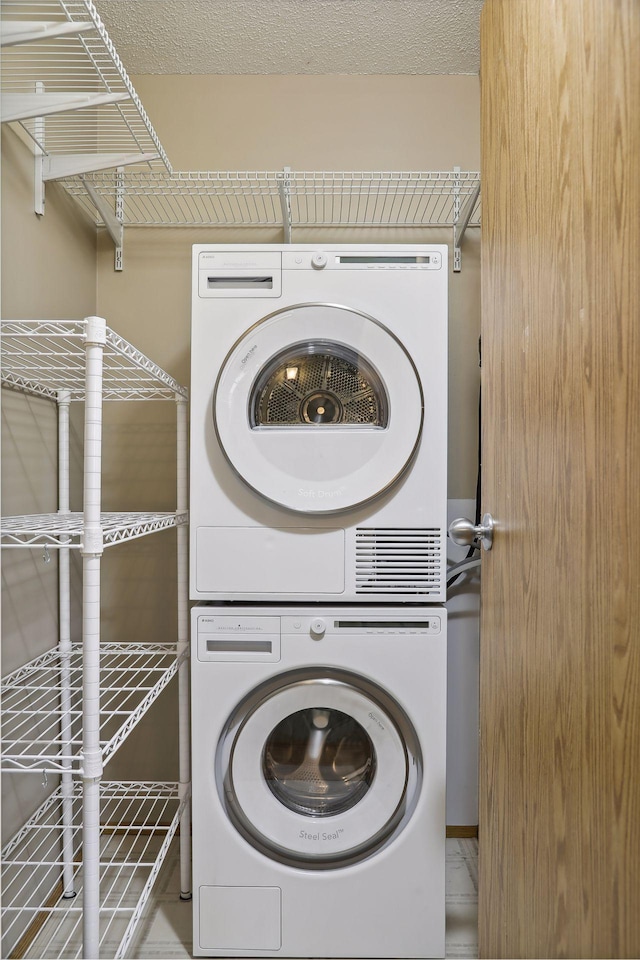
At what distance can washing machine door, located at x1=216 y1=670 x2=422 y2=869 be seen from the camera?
1524 mm

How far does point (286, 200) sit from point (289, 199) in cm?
24

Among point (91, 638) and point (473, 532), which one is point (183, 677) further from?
point (473, 532)

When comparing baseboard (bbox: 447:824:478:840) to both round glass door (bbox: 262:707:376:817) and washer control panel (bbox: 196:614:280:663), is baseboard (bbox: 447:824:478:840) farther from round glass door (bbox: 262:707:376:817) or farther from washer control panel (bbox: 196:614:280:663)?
washer control panel (bbox: 196:614:280:663)

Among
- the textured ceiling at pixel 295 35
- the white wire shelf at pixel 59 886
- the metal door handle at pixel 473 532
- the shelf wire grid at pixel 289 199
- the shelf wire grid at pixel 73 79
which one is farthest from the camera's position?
the shelf wire grid at pixel 289 199

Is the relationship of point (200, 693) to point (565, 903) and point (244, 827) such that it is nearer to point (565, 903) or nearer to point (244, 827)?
point (244, 827)

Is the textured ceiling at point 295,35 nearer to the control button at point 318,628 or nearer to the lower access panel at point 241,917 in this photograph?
the control button at point 318,628

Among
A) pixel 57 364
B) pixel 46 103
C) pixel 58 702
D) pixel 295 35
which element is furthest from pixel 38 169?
pixel 58 702

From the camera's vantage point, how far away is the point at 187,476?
1.87 m

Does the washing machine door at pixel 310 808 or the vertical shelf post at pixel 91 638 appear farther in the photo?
the washing machine door at pixel 310 808

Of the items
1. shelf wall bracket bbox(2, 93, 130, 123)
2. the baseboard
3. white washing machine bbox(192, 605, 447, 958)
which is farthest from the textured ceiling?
the baseboard

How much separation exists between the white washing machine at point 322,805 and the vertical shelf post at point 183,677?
7.9 inches

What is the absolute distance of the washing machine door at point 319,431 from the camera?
1531 mm

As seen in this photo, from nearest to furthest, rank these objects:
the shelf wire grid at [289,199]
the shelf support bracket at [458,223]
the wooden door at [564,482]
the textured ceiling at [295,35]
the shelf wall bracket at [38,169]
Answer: the wooden door at [564,482] < the shelf wall bracket at [38,169] < the textured ceiling at [295,35] < the shelf support bracket at [458,223] < the shelf wire grid at [289,199]

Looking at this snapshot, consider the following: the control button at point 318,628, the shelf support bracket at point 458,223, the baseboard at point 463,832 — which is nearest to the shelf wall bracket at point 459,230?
the shelf support bracket at point 458,223
